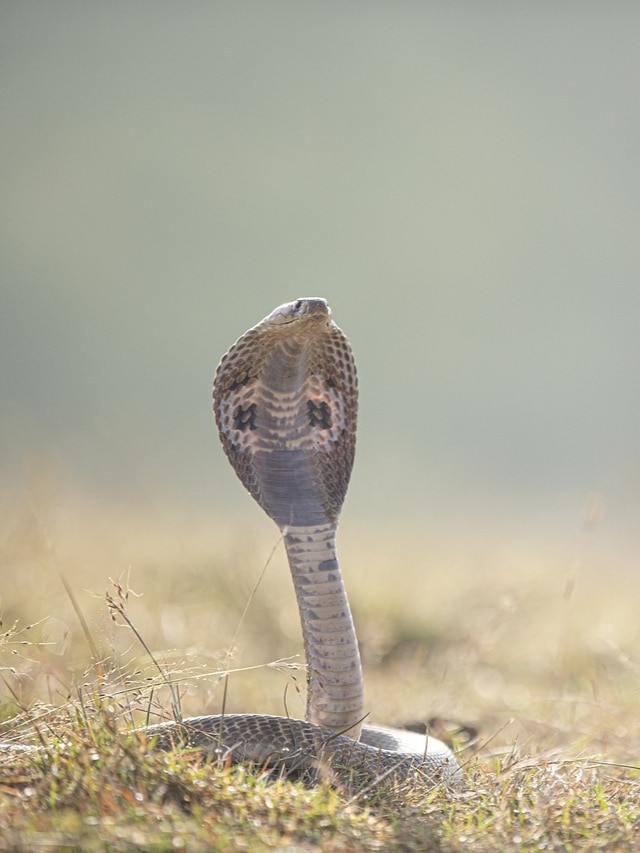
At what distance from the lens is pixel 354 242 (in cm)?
9481

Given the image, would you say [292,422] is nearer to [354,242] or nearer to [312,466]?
[312,466]

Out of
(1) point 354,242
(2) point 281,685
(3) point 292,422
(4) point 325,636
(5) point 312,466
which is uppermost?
(1) point 354,242

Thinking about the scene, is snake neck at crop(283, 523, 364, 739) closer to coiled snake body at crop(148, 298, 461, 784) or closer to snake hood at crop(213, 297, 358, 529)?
coiled snake body at crop(148, 298, 461, 784)

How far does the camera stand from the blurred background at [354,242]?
25.4 metres

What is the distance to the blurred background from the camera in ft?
83.2

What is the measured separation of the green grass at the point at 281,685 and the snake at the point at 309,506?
0.16 m

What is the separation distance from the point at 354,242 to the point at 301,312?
92.2 m

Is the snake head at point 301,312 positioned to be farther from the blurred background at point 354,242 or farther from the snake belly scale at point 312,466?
the blurred background at point 354,242

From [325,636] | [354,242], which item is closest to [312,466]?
[325,636]

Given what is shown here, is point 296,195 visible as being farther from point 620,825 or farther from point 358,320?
point 620,825

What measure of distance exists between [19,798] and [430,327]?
77.1m

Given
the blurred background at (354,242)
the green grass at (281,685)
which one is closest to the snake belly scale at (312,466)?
the green grass at (281,685)

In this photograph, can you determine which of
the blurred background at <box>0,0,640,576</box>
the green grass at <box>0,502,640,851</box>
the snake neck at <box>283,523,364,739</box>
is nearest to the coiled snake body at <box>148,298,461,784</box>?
the snake neck at <box>283,523,364,739</box>

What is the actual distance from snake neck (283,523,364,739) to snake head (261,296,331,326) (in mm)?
753
